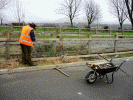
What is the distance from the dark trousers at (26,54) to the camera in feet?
19.6

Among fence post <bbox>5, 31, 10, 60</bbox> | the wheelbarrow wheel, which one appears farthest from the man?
the wheelbarrow wheel

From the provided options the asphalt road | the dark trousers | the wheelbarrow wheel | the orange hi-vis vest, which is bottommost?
the asphalt road

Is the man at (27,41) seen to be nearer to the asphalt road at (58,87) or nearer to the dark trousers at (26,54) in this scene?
the dark trousers at (26,54)

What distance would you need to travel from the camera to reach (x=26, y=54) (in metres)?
6.08

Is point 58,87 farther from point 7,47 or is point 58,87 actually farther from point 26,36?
point 7,47

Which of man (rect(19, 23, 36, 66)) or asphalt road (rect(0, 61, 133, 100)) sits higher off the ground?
man (rect(19, 23, 36, 66))

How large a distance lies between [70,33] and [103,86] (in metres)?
11.1

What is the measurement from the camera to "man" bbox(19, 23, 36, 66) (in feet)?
18.9

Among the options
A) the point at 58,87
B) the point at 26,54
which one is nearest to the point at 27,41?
the point at 26,54

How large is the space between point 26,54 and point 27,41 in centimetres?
60

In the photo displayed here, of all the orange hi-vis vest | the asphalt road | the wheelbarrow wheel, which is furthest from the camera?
the orange hi-vis vest

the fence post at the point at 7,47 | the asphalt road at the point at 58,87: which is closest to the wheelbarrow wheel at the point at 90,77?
the asphalt road at the point at 58,87

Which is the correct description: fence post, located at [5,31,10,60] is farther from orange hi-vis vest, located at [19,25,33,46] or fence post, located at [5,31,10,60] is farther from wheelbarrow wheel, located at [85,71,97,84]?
wheelbarrow wheel, located at [85,71,97,84]

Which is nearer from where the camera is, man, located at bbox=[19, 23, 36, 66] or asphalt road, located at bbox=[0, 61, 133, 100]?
asphalt road, located at bbox=[0, 61, 133, 100]
